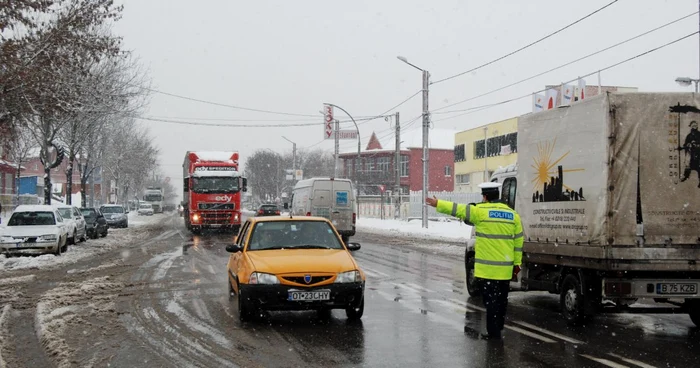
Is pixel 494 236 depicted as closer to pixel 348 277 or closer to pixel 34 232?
pixel 348 277

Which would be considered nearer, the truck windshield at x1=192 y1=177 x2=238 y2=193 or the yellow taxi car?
the yellow taxi car

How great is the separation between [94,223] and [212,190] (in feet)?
18.5

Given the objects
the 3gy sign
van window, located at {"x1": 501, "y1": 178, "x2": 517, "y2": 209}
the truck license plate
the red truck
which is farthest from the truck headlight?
the 3gy sign

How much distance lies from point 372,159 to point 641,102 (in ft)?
295

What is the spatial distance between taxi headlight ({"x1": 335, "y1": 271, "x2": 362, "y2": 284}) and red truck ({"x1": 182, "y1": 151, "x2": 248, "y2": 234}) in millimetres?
24484

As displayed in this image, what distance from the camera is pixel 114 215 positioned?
4209cm

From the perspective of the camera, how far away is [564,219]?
9000 mm

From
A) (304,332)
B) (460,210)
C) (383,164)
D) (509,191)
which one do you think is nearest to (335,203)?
(509,191)

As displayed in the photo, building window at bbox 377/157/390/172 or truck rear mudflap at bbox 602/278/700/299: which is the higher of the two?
building window at bbox 377/157/390/172

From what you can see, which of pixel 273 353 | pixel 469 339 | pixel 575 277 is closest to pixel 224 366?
pixel 273 353

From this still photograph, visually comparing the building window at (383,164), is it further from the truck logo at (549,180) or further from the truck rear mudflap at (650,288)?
the truck rear mudflap at (650,288)

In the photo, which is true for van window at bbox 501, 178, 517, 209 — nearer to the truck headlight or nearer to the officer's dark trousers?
the officer's dark trousers

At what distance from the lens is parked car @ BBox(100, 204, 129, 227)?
41781 mm

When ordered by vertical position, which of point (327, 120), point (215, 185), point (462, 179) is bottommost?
point (215, 185)
